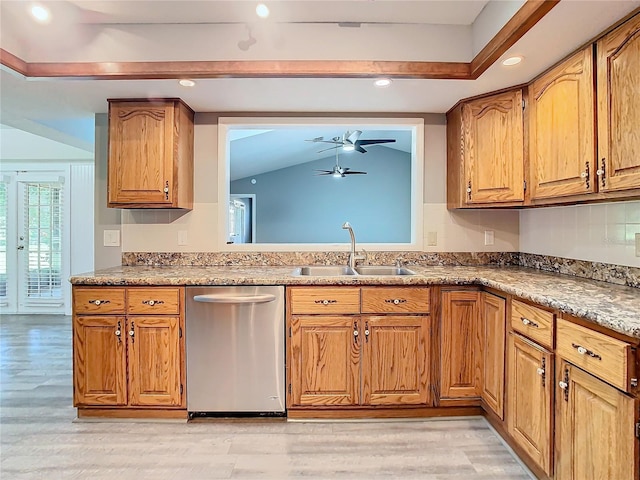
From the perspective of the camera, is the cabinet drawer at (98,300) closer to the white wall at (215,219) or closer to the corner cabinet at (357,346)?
the white wall at (215,219)

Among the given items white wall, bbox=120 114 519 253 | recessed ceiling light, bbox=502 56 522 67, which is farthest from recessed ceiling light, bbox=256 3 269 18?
recessed ceiling light, bbox=502 56 522 67

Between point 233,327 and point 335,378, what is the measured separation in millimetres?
678

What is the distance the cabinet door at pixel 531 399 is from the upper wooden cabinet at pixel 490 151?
0.97 metres

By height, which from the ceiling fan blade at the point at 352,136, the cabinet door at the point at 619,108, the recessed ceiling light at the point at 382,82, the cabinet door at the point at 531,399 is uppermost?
the ceiling fan blade at the point at 352,136

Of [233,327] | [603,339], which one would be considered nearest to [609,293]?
[603,339]

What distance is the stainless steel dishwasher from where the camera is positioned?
223 cm

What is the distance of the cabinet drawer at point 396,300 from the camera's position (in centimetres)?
224

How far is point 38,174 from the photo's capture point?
5020 millimetres

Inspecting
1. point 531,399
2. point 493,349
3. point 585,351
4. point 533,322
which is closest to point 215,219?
point 493,349

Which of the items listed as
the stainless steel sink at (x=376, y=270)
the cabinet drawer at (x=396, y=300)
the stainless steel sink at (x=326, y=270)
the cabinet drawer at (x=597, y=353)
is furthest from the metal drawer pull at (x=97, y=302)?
the cabinet drawer at (x=597, y=353)

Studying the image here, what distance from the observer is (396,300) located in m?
2.25

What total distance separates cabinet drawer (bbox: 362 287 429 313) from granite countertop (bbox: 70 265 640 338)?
2.0 inches

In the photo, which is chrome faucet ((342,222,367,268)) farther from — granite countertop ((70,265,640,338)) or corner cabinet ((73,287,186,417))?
corner cabinet ((73,287,186,417))

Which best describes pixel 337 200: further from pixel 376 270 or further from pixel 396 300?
pixel 396 300
